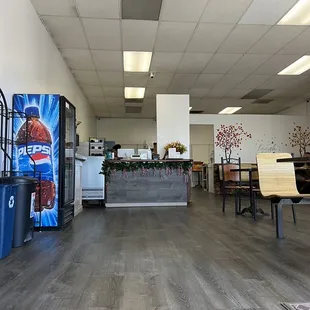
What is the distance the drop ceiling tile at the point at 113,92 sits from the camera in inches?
333

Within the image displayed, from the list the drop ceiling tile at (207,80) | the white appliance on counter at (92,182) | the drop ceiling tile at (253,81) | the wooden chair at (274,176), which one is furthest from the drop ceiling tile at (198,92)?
the wooden chair at (274,176)

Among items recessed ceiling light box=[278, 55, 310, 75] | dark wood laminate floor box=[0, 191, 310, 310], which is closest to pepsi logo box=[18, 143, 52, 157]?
dark wood laminate floor box=[0, 191, 310, 310]

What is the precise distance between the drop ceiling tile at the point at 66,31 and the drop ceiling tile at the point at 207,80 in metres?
3.22

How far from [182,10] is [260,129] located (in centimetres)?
653

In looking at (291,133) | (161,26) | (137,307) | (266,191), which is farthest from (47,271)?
(291,133)

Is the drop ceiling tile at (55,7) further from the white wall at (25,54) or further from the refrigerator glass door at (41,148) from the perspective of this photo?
the refrigerator glass door at (41,148)

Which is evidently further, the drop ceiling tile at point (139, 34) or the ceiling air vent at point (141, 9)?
the drop ceiling tile at point (139, 34)

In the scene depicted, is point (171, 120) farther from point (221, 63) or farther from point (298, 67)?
point (298, 67)

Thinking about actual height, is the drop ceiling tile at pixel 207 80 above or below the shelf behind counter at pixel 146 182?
above

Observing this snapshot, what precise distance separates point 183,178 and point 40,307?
5002 mm

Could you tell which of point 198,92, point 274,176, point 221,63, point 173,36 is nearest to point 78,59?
point 173,36

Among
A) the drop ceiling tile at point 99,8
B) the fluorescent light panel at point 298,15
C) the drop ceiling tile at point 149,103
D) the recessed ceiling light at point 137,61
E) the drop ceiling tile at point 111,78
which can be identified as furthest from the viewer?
the drop ceiling tile at point 149,103

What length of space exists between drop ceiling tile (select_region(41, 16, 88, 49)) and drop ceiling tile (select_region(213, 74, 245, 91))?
377cm

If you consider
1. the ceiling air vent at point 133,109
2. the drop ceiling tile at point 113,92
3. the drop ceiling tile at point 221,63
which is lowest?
the ceiling air vent at point 133,109
